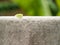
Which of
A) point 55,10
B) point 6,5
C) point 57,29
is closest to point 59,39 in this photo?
point 57,29

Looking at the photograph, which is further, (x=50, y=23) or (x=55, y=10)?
(x=55, y=10)

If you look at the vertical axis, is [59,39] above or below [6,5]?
below

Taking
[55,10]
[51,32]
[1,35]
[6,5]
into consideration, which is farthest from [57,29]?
[6,5]

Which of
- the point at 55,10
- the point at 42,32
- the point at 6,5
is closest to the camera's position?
the point at 42,32

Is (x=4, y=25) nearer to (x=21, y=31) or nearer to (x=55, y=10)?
(x=21, y=31)

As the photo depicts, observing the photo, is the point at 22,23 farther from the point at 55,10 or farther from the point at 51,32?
the point at 55,10

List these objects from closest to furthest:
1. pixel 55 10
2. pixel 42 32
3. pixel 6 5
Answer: pixel 42 32, pixel 55 10, pixel 6 5
